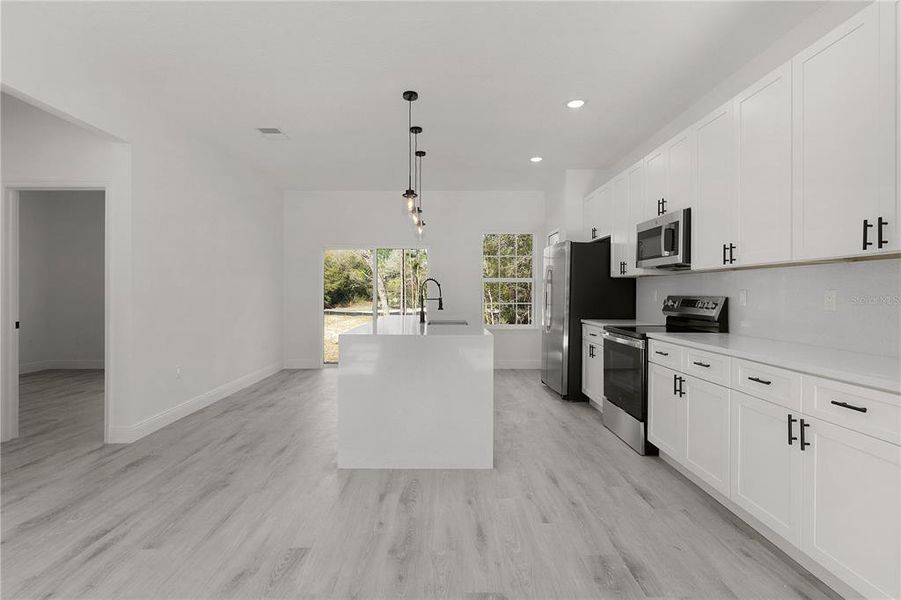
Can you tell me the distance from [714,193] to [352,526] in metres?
3.05

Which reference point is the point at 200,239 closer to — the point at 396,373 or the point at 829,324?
the point at 396,373

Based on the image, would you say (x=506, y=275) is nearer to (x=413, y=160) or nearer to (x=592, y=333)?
(x=413, y=160)

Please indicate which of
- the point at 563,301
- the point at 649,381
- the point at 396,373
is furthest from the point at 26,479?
the point at 563,301

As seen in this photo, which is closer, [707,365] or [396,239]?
[707,365]

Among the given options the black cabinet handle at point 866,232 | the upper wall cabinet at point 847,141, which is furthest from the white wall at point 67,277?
the black cabinet handle at point 866,232

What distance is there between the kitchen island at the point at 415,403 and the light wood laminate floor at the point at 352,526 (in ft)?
0.46

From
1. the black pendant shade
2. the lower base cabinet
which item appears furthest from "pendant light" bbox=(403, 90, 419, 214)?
the lower base cabinet

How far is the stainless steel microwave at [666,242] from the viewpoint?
3.23m

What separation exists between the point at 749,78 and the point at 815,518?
9.42 feet

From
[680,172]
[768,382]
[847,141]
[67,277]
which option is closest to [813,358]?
[768,382]

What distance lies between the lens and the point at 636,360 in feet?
11.0

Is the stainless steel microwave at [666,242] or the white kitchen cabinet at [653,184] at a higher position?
the white kitchen cabinet at [653,184]

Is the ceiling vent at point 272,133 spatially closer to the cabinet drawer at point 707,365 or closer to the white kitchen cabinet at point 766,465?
the cabinet drawer at point 707,365

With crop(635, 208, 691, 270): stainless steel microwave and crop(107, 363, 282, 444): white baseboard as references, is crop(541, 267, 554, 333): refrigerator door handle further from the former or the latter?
crop(107, 363, 282, 444): white baseboard
